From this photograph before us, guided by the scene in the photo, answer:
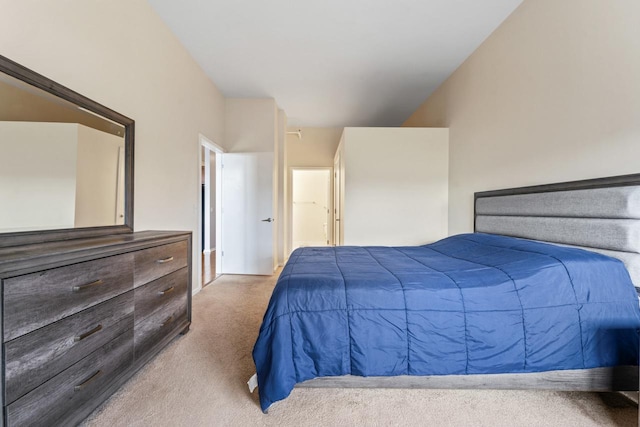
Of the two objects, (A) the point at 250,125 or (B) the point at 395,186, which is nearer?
(B) the point at 395,186

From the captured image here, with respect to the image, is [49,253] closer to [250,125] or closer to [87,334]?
[87,334]

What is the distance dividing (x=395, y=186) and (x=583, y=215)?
1.96 meters

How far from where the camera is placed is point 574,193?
1.62 meters

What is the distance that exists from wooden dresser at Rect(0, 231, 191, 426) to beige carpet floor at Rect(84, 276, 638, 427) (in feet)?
0.47

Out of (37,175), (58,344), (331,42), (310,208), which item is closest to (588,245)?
(331,42)

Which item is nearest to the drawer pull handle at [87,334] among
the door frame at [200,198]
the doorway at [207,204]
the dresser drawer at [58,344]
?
the dresser drawer at [58,344]

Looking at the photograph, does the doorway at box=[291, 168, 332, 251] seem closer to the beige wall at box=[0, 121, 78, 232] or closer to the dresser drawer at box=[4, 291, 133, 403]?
the beige wall at box=[0, 121, 78, 232]

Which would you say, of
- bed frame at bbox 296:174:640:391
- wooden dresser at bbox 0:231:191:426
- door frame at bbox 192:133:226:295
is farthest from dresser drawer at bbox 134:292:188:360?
door frame at bbox 192:133:226:295

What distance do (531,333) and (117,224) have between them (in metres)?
2.69

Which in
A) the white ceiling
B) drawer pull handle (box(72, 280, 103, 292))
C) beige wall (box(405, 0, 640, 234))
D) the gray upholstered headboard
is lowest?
drawer pull handle (box(72, 280, 103, 292))

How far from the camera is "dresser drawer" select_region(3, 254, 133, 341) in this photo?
0.90m

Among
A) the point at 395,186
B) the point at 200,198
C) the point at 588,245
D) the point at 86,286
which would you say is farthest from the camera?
the point at 395,186

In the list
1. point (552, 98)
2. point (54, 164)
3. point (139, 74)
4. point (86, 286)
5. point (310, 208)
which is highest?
point (139, 74)

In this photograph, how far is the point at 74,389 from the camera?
43.9 inches
